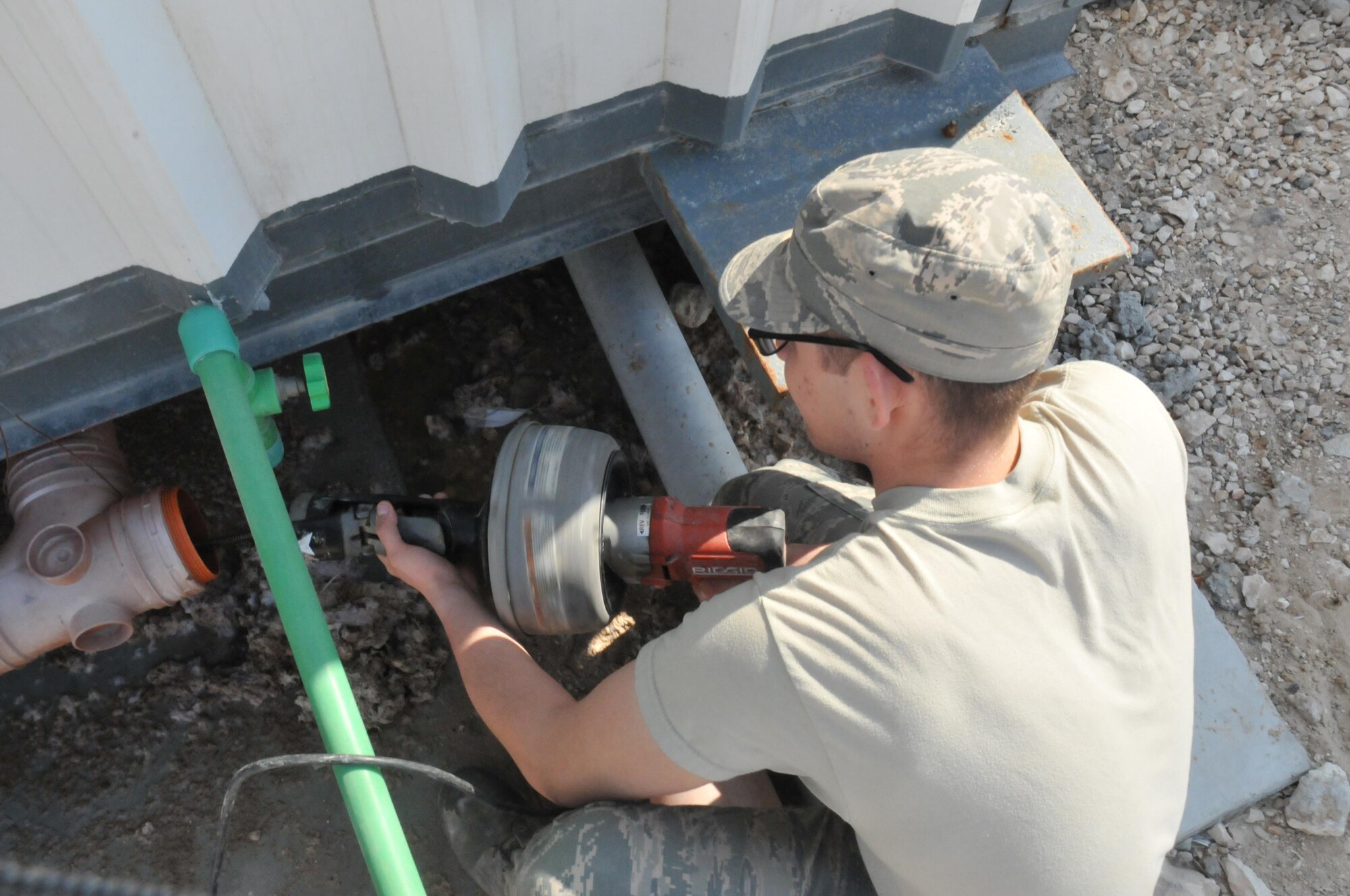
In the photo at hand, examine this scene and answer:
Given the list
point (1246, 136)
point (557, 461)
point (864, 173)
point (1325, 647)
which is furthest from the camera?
point (1246, 136)

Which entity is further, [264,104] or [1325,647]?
[1325,647]

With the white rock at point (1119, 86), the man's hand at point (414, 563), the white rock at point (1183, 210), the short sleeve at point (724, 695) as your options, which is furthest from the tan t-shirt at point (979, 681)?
the white rock at point (1119, 86)

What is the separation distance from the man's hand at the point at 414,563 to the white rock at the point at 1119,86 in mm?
2422

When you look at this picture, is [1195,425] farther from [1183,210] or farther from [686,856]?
[686,856]

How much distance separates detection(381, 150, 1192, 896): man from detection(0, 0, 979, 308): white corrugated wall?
0.55 meters

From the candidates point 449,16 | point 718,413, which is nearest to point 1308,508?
point 718,413

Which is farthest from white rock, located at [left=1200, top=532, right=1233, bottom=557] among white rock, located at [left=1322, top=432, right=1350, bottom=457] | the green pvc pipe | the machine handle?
the green pvc pipe

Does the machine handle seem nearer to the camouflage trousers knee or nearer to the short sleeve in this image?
the short sleeve

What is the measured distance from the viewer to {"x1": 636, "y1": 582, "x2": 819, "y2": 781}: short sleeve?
1338mm

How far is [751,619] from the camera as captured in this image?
136 centimetres

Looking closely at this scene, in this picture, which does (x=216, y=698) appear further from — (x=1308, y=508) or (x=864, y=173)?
(x=1308, y=508)

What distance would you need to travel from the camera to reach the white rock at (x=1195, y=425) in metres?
2.52

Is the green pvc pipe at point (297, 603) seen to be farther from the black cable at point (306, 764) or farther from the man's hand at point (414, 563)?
the man's hand at point (414, 563)

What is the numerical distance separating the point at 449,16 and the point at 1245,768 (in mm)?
2243
